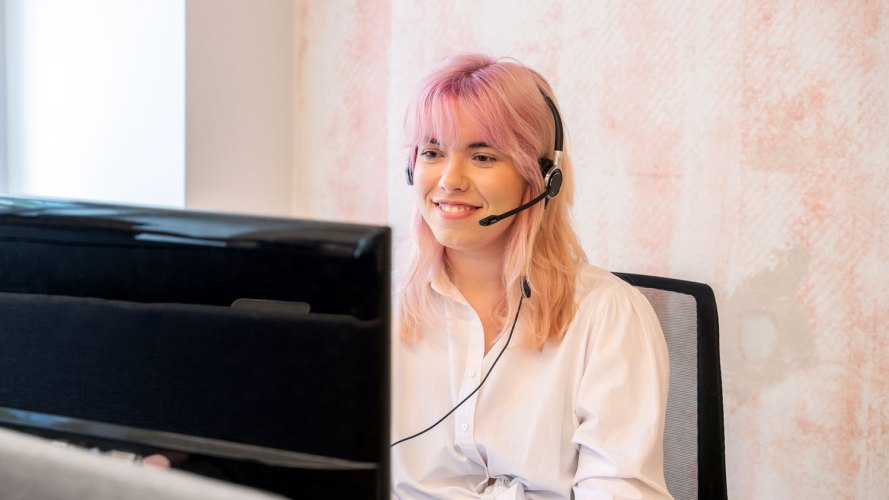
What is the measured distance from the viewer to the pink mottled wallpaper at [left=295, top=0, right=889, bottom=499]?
163cm

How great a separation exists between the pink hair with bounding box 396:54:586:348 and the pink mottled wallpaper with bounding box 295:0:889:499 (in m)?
0.50

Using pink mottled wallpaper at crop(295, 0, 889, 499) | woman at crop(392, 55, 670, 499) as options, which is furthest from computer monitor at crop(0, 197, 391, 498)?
pink mottled wallpaper at crop(295, 0, 889, 499)

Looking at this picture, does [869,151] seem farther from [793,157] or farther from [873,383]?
[873,383]

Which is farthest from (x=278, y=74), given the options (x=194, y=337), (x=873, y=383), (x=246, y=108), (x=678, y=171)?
(x=194, y=337)

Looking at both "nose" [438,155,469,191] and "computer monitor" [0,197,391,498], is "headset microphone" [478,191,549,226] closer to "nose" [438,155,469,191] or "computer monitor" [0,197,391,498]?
"nose" [438,155,469,191]

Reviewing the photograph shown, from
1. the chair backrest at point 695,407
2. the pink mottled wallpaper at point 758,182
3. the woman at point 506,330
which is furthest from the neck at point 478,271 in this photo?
the pink mottled wallpaper at point 758,182

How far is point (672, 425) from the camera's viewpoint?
1321 millimetres

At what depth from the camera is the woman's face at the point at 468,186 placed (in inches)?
50.9

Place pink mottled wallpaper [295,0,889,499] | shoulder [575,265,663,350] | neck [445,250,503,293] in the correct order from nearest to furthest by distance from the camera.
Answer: shoulder [575,265,663,350]
neck [445,250,503,293]
pink mottled wallpaper [295,0,889,499]

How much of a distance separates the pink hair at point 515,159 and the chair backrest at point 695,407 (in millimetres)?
193

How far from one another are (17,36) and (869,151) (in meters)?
1.92

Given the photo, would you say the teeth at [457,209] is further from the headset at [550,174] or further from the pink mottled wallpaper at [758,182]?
the pink mottled wallpaper at [758,182]

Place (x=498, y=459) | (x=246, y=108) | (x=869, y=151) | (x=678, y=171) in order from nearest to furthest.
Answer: (x=498, y=459) → (x=869, y=151) → (x=678, y=171) → (x=246, y=108)

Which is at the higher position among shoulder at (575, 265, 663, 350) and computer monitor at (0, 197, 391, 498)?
computer monitor at (0, 197, 391, 498)
